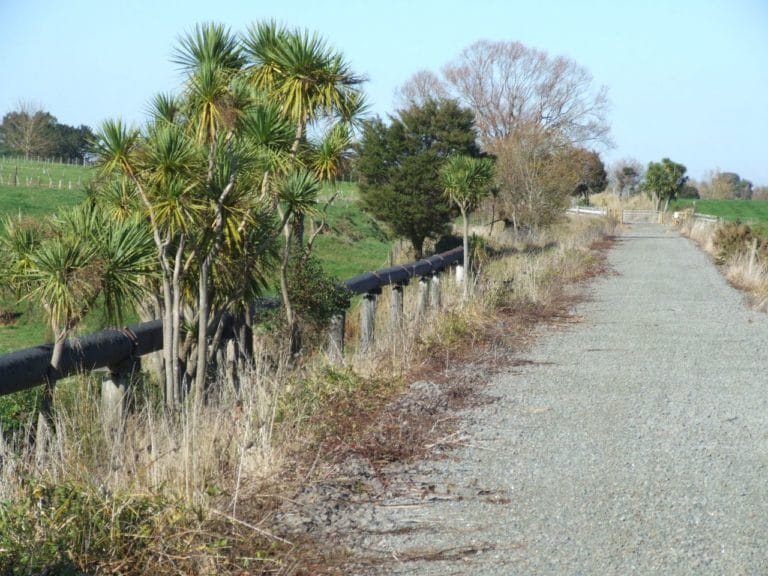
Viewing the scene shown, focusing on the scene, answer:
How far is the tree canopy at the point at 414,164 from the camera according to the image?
3666cm

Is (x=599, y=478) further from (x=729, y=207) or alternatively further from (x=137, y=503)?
(x=729, y=207)

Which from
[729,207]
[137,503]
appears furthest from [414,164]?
[729,207]

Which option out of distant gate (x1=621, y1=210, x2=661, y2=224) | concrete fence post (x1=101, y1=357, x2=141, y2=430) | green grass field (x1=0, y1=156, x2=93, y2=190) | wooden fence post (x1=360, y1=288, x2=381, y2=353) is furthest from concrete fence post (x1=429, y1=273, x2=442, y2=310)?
distant gate (x1=621, y1=210, x2=661, y2=224)

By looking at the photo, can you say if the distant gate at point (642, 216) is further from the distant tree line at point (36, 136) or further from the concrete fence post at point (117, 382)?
the concrete fence post at point (117, 382)

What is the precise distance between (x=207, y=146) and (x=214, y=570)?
17.8ft

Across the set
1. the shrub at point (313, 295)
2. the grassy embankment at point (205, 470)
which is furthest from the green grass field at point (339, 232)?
the grassy embankment at point (205, 470)

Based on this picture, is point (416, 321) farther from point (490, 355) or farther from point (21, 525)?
point (21, 525)

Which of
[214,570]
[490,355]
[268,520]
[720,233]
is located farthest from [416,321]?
[720,233]

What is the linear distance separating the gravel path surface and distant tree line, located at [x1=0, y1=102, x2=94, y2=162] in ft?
196

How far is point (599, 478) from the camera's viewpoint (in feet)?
20.3

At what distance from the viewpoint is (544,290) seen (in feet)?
57.7

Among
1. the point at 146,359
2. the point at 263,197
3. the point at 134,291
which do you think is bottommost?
the point at 146,359

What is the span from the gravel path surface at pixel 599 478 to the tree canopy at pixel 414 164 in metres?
25.0

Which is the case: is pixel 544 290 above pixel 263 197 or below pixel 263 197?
below
